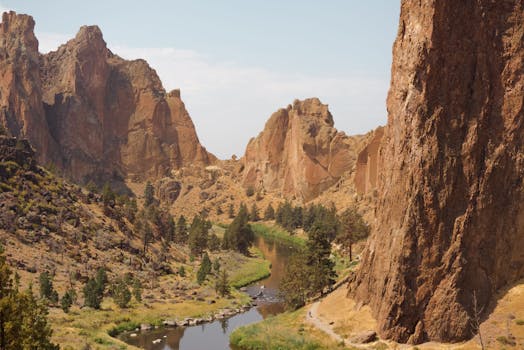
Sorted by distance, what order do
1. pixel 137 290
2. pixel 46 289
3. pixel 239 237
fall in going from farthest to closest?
pixel 239 237 → pixel 137 290 → pixel 46 289

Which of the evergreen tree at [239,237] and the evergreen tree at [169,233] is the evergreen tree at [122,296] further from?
the evergreen tree at [239,237]

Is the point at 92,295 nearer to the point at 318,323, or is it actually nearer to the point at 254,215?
the point at 318,323

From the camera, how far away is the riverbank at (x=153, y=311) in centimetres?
5588

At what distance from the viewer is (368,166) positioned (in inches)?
5891

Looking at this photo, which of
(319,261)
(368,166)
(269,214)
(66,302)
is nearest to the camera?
(66,302)

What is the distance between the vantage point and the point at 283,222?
161m

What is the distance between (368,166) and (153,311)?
299 ft

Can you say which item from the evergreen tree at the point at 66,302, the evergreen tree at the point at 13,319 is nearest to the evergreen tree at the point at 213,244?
the evergreen tree at the point at 66,302

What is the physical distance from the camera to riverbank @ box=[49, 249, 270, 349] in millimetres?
55875

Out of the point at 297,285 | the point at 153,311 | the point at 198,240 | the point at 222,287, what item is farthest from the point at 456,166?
the point at 198,240

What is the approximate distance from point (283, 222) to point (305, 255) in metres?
89.0

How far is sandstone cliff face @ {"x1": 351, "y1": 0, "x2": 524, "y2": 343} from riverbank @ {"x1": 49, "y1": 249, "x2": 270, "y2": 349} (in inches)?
1079

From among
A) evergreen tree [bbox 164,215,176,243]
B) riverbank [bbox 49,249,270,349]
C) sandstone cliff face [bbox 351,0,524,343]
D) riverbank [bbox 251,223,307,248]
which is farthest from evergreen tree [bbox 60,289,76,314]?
riverbank [bbox 251,223,307,248]

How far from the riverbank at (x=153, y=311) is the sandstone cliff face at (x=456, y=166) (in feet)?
89.9
